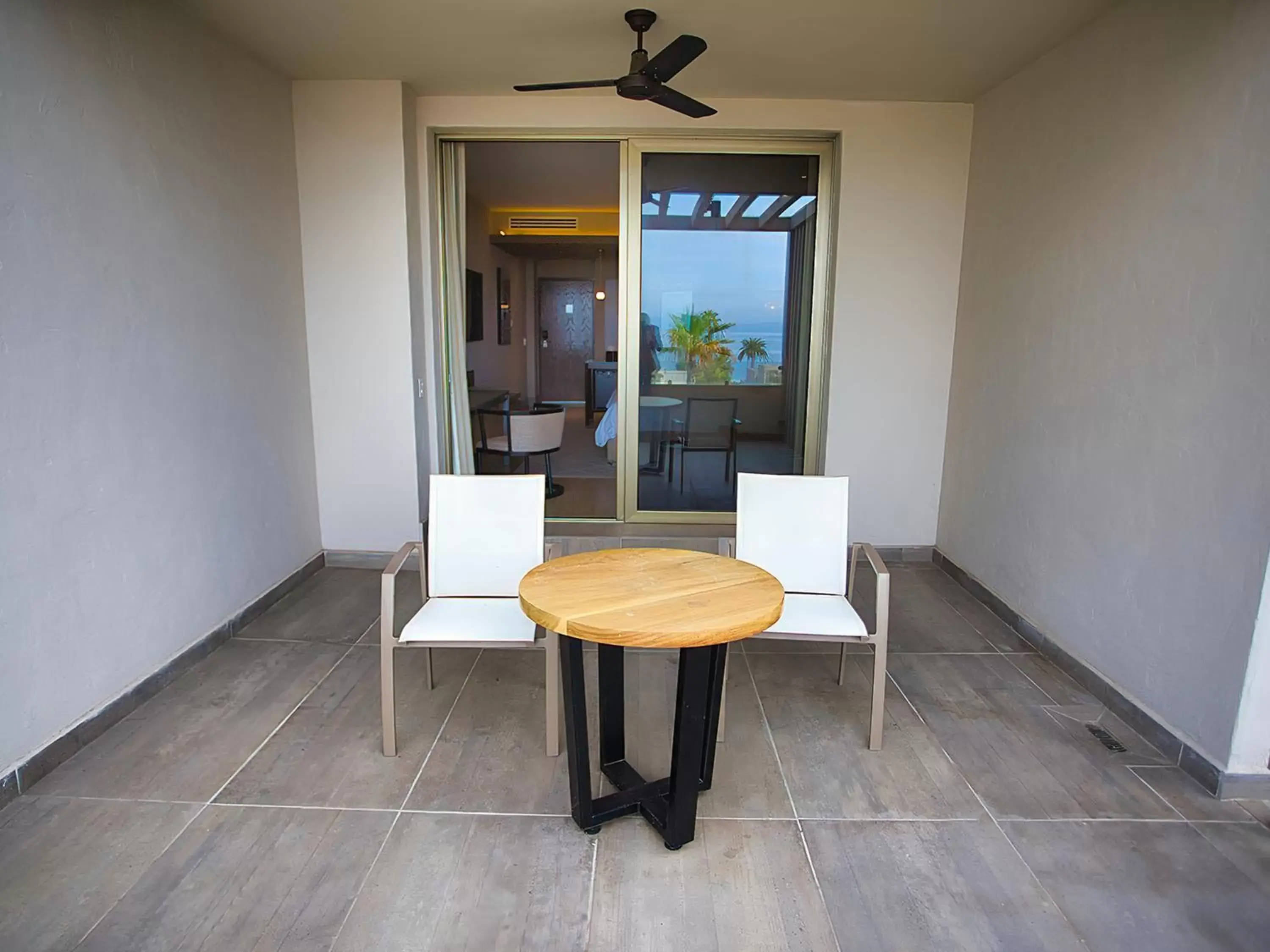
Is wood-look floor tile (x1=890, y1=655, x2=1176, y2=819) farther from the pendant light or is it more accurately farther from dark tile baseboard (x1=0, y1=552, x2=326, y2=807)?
the pendant light

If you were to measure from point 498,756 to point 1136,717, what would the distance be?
7.45 ft

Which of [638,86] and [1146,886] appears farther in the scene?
[638,86]

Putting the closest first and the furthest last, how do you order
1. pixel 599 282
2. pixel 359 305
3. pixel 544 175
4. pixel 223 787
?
1. pixel 223 787
2. pixel 359 305
3. pixel 544 175
4. pixel 599 282

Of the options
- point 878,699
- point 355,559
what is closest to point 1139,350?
point 878,699

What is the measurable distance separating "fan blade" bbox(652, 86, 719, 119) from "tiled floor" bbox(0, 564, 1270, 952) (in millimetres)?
2452

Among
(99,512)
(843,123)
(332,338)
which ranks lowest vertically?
(99,512)

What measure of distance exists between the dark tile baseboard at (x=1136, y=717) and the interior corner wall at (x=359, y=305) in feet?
10.7

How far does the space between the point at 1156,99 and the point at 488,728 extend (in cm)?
329

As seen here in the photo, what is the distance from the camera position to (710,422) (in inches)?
186

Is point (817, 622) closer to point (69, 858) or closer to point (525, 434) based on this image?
point (69, 858)

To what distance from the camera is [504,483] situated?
2684 mm

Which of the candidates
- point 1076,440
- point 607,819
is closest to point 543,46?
point 1076,440

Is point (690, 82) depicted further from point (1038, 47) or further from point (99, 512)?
point (99, 512)

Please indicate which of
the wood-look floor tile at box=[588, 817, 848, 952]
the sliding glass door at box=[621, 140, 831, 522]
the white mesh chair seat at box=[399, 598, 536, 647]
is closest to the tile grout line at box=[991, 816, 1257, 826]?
the wood-look floor tile at box=[588, 817, 848, 952]
